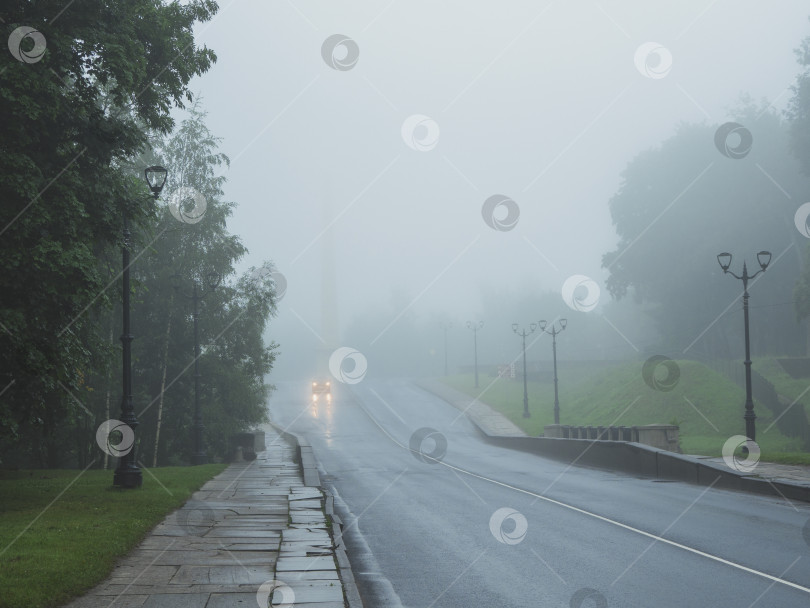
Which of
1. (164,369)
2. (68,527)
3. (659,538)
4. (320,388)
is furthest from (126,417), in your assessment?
(320,388)

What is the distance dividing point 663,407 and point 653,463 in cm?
2581

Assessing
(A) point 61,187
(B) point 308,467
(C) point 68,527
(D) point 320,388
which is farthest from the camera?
(D) point 320,388

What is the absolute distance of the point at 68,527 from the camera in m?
13.1

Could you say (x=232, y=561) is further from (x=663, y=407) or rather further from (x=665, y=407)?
(x=663, y=407)

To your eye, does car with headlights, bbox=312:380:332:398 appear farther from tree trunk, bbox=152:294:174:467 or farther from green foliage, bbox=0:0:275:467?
green foliage, bbox=0:0:275:467

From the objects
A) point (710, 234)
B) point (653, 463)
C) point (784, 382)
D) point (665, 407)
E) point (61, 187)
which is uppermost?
point (710, 234)

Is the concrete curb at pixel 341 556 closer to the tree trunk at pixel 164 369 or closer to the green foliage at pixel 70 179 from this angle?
the green foliage at pixel 70 179

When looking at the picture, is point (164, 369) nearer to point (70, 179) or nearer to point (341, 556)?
point (70, 179)

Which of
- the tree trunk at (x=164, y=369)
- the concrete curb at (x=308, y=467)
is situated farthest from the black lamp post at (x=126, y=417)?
the tree trunk at (x=164, y=369)

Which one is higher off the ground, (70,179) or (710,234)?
(710,234)

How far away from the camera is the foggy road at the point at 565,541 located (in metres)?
9.10

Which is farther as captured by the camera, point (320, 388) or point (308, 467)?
point (320, 388)

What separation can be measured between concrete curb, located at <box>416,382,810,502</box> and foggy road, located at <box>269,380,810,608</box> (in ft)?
1.58

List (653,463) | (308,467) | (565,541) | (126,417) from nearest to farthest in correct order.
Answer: (565,541), (126,417), (653,463), (308,467)
